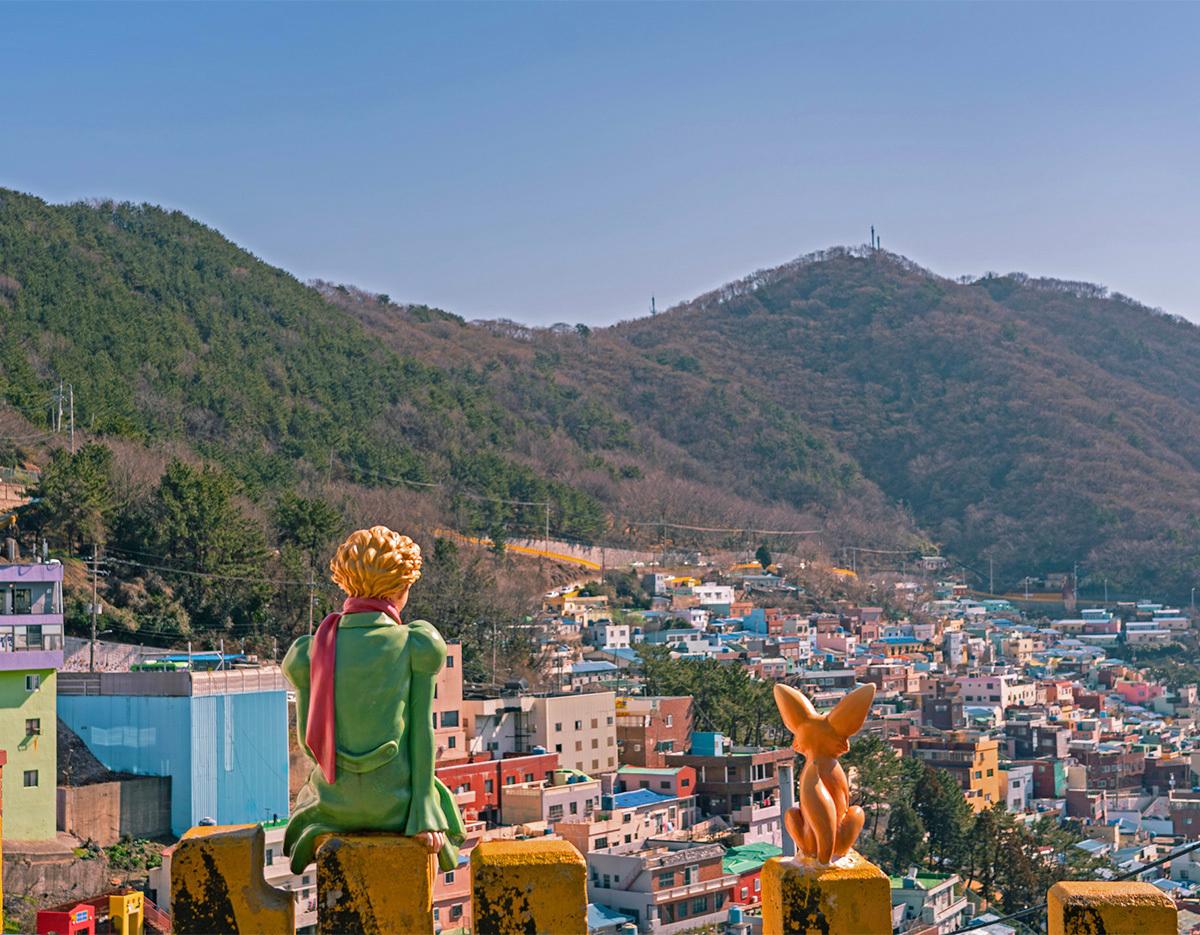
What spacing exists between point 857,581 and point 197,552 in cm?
4855

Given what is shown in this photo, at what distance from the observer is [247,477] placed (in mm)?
46156

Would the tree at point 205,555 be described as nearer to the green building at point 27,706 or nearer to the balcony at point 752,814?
the balcony at point 752,814

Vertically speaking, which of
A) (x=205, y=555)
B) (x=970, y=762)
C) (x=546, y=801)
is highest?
(x=205, y=555)

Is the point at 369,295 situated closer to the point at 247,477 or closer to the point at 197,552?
the point at 247,477

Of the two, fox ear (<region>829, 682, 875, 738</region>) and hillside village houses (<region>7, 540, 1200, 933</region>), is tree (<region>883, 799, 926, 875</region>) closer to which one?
hillside village houses (<region>7, 540, 1200, 933</region>)

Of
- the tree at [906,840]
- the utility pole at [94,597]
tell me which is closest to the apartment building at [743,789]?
the tree at [906,840]

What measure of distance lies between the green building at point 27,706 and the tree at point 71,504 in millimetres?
11269

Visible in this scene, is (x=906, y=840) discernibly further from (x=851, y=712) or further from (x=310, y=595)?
(x=851, y=712)

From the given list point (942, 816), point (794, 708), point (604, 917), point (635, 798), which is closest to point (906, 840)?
point (942, 816)

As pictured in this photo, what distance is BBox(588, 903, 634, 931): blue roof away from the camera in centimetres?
2334

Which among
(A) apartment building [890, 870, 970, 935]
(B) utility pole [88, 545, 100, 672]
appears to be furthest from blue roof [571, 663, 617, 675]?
(A) apartment building [890, 870, 970, 935]

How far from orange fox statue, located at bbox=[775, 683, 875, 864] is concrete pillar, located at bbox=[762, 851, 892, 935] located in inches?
4.3

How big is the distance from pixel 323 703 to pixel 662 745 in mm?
32127

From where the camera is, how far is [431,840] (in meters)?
3.97
